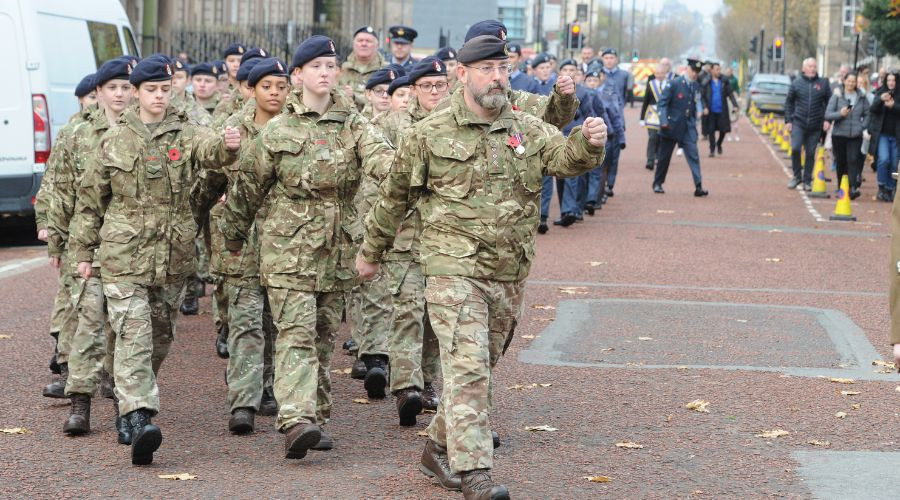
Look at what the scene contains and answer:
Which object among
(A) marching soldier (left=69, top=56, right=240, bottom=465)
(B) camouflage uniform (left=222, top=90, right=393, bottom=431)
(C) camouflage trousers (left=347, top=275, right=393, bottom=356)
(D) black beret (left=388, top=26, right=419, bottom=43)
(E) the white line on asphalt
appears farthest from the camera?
(E) the white line on asphalt

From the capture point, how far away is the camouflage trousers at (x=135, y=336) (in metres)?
7.11

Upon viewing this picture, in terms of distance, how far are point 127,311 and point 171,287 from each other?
1.16 feet

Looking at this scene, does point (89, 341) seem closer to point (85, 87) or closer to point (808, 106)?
point (85, 87)

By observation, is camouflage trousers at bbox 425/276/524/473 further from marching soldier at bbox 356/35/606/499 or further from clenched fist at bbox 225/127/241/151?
clenched fist at bbox 225/127/241/151

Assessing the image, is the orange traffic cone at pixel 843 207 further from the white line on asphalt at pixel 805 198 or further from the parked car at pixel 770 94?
the parked car at pixel 770 94

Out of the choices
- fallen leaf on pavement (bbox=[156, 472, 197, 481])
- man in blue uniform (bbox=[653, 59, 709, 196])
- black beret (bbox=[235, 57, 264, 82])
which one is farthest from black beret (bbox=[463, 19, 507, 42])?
man in blue uniform (bbox=[653, 59, 709, 196])

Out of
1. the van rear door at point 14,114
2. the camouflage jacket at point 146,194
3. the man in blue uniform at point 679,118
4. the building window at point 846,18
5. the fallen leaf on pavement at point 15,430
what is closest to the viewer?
the camouflage jacket at point 146,194

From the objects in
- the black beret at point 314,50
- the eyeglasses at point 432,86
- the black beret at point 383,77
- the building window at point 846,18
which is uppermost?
the building window at point 846,18

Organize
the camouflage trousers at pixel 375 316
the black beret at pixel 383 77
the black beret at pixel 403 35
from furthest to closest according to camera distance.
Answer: the black beret at pixel 403 35
the black beret at pixel 383 77
the camouflage trousers at pixel 375 316

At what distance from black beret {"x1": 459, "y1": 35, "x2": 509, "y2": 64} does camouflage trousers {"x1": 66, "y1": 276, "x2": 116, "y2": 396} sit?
98.5 inches

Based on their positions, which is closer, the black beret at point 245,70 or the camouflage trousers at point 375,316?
the camouflage trousers at point 375,316

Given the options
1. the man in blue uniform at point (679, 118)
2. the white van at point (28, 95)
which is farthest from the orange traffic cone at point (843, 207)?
the white van at point (28, 95)

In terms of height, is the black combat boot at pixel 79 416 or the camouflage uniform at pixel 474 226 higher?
the camouflage uniform at pixel 474 226

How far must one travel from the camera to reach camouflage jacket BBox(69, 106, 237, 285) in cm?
729
